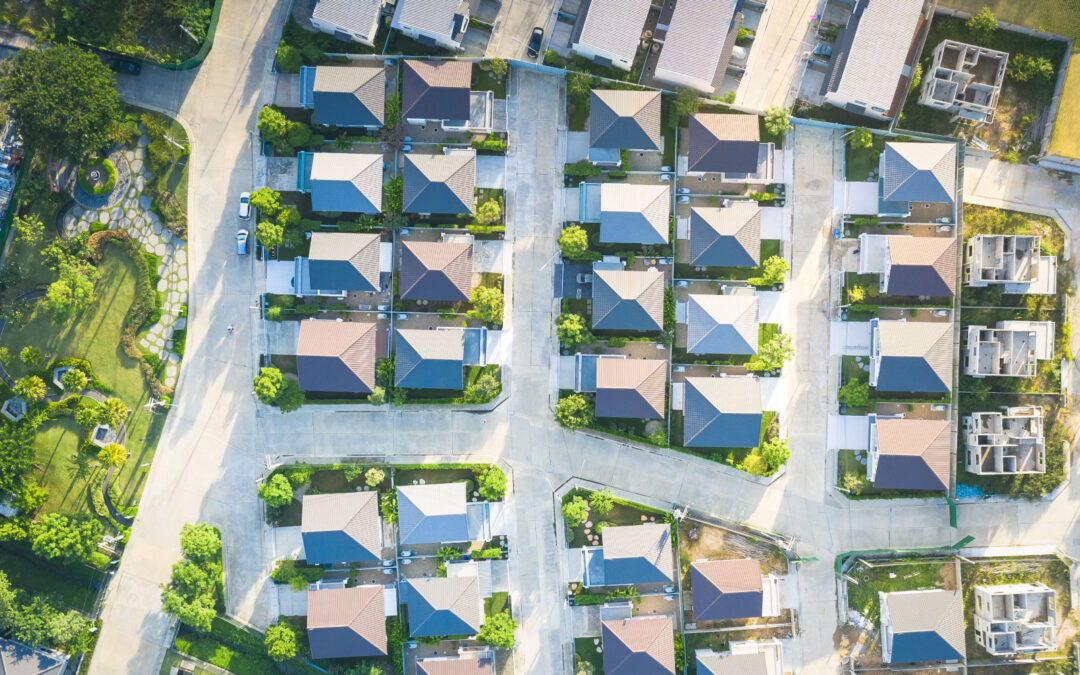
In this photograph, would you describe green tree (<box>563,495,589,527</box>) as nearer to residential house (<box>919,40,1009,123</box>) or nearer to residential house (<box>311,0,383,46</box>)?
residential house (<box>311,0,383,46</box>)

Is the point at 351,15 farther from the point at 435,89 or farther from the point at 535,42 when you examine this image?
the point at 535,42

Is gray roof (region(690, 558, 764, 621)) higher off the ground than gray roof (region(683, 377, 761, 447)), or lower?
lower

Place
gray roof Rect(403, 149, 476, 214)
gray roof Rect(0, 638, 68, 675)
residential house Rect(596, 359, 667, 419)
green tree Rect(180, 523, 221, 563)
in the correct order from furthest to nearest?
1. gray roof Rect(0, 638, 68, 675)
2. gray roof Rect(403, 149, 476, 214)
3. green tree Rect(180, 523, 221, 563)
4. residential house Rect(596, 359, 667, 419)

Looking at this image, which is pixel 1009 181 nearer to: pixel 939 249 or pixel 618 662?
pixel 939 249

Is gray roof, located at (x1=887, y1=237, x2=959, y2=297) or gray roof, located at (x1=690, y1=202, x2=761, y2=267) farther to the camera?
gray roof, located at (x1=690, y1=202, x2=761, y2=267)

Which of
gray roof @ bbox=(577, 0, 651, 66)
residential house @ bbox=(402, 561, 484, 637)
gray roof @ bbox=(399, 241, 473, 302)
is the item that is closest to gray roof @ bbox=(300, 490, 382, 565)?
residential house @ bbox=(402, 561, 484, 637)

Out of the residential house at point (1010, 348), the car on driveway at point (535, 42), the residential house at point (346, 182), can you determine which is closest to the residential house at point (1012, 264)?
the residential house at point (1010, 348)

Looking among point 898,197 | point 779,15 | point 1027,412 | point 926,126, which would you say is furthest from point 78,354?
point 1027,412
